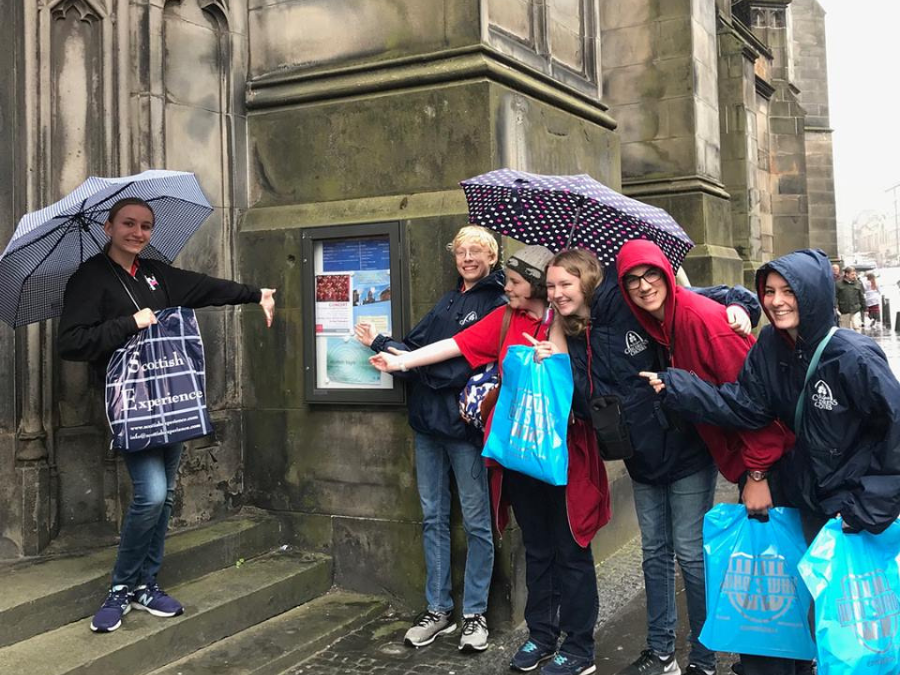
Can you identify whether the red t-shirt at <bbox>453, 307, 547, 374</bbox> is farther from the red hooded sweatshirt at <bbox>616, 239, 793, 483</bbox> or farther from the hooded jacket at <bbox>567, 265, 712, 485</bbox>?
the red hooded sweatshirt at <bbox>616, 239, 793, 483</bbox>

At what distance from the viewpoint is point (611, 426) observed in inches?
148

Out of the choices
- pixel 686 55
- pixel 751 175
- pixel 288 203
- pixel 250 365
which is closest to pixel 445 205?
pixel 288 203

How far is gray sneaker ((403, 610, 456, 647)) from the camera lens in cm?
456

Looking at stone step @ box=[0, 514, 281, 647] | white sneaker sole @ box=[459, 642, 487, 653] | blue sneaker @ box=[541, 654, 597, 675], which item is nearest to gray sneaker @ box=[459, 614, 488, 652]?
white sneaker sole @ box=[459, 642, 487, 653]

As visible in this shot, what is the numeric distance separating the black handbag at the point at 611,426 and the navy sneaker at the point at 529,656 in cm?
113

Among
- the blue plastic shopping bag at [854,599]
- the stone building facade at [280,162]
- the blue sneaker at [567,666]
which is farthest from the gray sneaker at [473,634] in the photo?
the blue plastic shopping bag at [854,599]

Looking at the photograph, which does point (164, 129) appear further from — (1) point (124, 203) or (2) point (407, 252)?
(2) point (407, 252)

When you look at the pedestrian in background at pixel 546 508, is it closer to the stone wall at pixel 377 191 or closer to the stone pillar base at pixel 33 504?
the stone wall at pixel 377 191

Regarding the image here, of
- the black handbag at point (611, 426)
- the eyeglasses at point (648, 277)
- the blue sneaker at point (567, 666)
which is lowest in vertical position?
the blue sneaker at point (567, 666)

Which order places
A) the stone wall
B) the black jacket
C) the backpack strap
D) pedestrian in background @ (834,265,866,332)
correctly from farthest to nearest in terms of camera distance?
pedestrian in background @ (834,265,866,332), the stone wall, the black jacket, the backpack strap

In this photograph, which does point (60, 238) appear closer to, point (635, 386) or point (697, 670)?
point (635, 386)

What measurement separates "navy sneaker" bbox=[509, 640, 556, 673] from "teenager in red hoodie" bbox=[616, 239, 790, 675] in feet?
4.30

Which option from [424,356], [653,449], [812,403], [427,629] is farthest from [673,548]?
[424,356]

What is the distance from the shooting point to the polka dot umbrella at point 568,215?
13.0 feet
